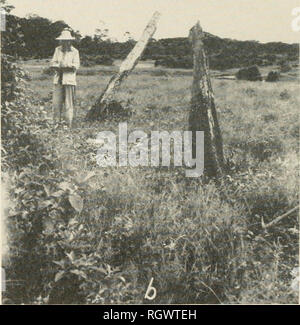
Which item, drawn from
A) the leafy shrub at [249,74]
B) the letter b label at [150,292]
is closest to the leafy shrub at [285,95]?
the leafy shrub at [249,74]

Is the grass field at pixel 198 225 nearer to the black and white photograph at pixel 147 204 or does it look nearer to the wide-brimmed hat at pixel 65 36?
the black and white photograph at pixel 147 204

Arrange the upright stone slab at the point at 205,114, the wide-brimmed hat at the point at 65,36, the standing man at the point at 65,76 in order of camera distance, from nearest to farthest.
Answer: the upright stone slab at the point at 205,114, the wide-brimmed hat at the point at 65,36, the standing man at the point at 65,76

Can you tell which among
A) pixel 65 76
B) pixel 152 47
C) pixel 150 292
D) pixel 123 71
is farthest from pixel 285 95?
pixel 152 47

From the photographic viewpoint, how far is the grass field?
360 cm

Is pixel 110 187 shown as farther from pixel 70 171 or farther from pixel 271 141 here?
pixel 271 141

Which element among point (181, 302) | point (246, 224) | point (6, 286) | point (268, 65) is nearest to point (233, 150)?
point (246, 224)

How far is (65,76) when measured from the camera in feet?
26.7

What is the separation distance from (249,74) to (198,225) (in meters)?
12.9

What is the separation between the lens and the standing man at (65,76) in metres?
7.97

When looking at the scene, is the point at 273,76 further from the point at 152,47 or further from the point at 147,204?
the point at 147,204

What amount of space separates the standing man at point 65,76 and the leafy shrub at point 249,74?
9151mm

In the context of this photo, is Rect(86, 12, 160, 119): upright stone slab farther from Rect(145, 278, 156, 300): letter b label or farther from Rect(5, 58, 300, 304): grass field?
Rect(145, 278, 156, 300): letter b label

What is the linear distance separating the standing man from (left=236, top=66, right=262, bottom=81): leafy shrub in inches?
360

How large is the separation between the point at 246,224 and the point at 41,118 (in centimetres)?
280
